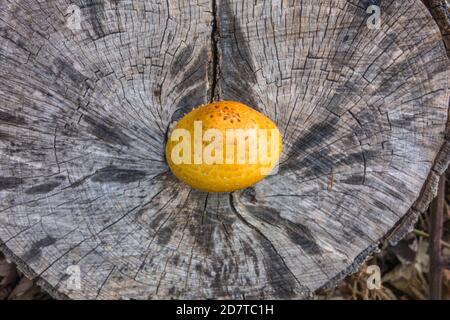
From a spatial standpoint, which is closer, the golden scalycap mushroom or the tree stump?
the golden scalycap mushroom

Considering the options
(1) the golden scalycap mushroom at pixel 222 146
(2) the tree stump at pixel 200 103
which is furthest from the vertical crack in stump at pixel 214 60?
(1) the golden scalycap mushroom at pixel 222 146

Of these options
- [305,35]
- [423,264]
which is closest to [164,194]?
[305,35]

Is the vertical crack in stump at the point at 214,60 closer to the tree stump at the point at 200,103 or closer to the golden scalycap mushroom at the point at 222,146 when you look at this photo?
the tree stump at the point at 200,103

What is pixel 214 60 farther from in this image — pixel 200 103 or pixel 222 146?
pixel 222 146

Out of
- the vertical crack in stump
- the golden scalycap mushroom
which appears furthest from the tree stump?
the golden scalycap mushroom

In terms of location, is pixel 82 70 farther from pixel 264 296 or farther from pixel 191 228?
pixel 264 296

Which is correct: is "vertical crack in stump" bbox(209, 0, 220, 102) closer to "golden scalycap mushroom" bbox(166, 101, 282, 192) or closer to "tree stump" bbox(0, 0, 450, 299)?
"tree stump" bbox(0, 0, 450, 299)
